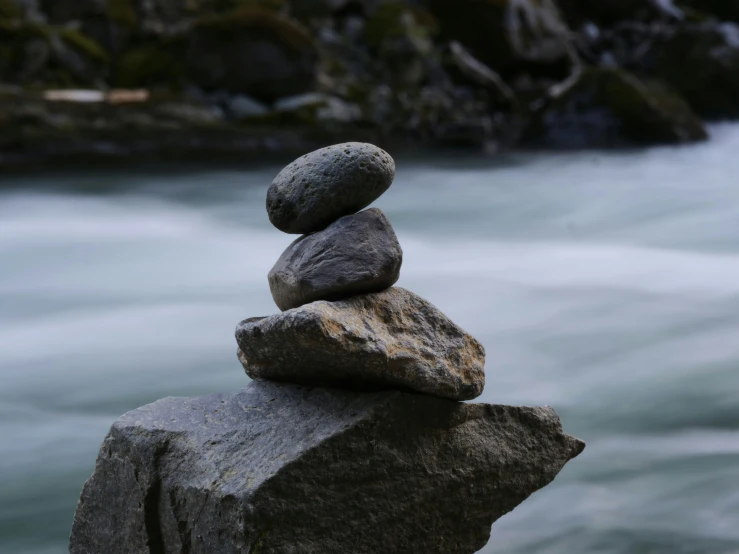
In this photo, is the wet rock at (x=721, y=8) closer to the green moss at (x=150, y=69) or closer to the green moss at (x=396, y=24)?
the green moss at (x=396, y=24)

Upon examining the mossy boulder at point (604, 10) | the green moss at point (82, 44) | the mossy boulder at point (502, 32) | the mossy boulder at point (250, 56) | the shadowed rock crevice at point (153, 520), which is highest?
the mossy boulder at point (604, 10)

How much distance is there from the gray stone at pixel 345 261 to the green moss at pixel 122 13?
12.4 m

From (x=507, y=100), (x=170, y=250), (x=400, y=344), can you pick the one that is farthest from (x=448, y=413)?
(x=507, y=100)

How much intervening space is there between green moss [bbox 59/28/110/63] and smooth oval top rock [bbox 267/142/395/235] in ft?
36.5

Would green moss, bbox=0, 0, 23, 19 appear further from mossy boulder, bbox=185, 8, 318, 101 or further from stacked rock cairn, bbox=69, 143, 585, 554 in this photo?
stacked rock cairn, bbox=69, 143, 585, 554

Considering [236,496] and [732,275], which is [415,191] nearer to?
[732,275]

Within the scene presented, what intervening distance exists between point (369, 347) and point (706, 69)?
16292 millimetres

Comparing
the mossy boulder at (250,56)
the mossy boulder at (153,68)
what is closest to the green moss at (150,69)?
the mossy boulder at (153,68)

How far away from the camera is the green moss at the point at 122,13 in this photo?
14227 millimetres

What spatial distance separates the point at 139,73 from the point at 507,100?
5.84m

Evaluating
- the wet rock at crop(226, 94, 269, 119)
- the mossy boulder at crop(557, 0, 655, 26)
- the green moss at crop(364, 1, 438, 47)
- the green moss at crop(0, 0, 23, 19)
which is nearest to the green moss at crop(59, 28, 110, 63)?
the green moss at crop(0, 0, 23, 19)

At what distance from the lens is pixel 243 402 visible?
2898 millimetres

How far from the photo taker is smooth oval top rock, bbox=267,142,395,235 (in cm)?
288

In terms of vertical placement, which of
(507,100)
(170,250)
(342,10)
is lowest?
(170,250)
